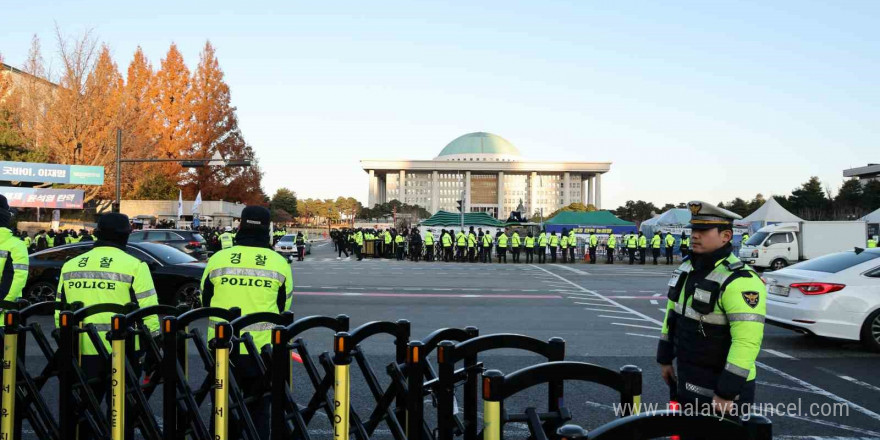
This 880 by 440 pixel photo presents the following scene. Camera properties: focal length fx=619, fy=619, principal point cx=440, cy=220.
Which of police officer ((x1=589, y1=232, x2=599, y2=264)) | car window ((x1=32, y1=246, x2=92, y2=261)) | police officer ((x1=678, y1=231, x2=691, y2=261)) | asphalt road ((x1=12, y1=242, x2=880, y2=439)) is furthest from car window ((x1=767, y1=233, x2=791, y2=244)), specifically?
car window ((x1=32, y1=246, x2=92, y2=261))

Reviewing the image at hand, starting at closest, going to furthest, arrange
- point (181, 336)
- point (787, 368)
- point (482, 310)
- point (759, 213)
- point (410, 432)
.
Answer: point (410, 432), point (181, 336), point (787, 368), point (482, 310), point (759, 213)

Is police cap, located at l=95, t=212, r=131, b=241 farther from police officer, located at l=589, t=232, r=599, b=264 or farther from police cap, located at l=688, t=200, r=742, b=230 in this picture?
police officer, located at l=589, t=232, r=599, b=264

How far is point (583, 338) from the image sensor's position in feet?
30.9

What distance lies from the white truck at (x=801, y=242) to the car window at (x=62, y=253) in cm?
2292

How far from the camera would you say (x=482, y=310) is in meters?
12.5

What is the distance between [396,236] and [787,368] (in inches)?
1020

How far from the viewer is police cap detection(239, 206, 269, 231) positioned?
14.9 feet

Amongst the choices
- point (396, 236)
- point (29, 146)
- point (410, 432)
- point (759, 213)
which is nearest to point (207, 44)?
point (29, 146)

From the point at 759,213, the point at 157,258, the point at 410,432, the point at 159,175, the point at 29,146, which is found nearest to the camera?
the point at 410,432

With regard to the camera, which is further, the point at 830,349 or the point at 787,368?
the point at 830,349

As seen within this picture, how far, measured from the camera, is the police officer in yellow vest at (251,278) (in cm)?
444

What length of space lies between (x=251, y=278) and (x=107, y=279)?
1.15m

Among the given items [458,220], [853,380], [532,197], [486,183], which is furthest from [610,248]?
[486,183]

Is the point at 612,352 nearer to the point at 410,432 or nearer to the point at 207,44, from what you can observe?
the point at 410,432
